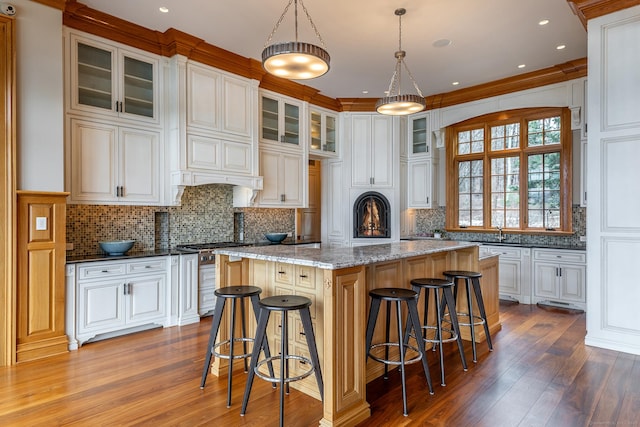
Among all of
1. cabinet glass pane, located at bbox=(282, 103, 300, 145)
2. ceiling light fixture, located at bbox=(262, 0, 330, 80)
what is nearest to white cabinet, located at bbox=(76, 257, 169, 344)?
ceiling light fixture, located at bbox=(262, 0, 330, 80)

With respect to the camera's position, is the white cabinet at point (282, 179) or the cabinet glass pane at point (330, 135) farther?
the cabinet glass pane at point (330, 135)

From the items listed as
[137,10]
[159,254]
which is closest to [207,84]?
[137,10]

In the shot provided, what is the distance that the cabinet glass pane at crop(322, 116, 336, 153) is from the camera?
6.69 m

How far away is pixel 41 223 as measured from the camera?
3344 millimetres

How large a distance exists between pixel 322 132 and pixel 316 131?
136mm

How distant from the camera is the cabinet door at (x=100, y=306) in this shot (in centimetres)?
361

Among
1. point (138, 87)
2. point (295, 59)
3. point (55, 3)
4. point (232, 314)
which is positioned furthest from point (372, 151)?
point (55, 3)

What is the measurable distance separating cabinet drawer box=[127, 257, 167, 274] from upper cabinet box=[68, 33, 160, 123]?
1609mm

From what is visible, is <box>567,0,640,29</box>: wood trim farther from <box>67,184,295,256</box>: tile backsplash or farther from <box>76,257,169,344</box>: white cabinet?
<box>76,257,169,344</box>: white cabinet

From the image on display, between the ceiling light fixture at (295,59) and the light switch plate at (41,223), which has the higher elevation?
the ceiling light fixture at (295,59)

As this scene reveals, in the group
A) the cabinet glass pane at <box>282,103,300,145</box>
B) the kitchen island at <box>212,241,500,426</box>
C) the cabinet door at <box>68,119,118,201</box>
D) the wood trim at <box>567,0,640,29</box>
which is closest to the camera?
the kitchen island at <box>212,241,500,426</box>

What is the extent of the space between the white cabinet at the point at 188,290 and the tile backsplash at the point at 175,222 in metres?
0.60

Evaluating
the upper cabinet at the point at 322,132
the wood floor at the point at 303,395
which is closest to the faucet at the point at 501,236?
the wood floor at the point at 303,395

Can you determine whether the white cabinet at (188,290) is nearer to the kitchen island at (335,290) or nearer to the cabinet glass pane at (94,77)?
the kitchen island at (335,290)
